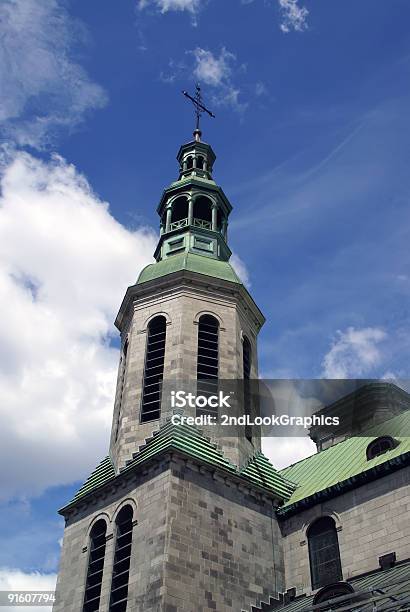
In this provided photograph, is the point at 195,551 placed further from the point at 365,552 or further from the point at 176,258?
the point at 176,258

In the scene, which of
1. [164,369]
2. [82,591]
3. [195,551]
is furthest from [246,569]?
[164,369]

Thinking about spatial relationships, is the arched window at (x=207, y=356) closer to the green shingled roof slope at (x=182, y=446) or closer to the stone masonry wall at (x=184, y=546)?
the green shingled roof slope at (x=182, y=446)

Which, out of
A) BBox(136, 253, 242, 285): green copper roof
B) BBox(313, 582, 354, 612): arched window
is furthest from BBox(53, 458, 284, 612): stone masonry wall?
BBox(136, 253, 242, 285): green copper roof

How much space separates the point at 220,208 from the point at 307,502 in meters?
16.4

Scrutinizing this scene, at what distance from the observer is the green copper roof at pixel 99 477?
2470 centimetres

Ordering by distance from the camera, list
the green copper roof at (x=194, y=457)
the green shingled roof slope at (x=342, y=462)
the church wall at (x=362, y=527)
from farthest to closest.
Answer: the green shingled roof slope at (x=342, y=462) → the green copper roof at (x=194, y=457) → the church wall at (x=362, y=527)

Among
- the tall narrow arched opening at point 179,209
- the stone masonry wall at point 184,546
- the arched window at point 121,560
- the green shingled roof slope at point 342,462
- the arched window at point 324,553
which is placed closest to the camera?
the stone masonry wall at point 184,546

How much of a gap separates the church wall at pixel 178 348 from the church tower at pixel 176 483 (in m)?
0.04

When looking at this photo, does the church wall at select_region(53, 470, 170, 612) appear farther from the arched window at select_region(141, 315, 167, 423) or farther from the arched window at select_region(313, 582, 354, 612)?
the arched window at select_region(313, 582, 354, 612)

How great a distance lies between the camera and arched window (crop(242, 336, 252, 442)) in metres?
26.5

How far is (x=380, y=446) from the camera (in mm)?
23812

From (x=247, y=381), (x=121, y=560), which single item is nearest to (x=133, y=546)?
(x=121, y=560)

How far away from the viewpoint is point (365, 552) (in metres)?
21.1

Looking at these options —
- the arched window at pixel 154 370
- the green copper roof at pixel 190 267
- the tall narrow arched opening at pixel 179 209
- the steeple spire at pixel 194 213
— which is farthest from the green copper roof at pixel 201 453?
→ the tall narrow arched opening at pixel 179 209
